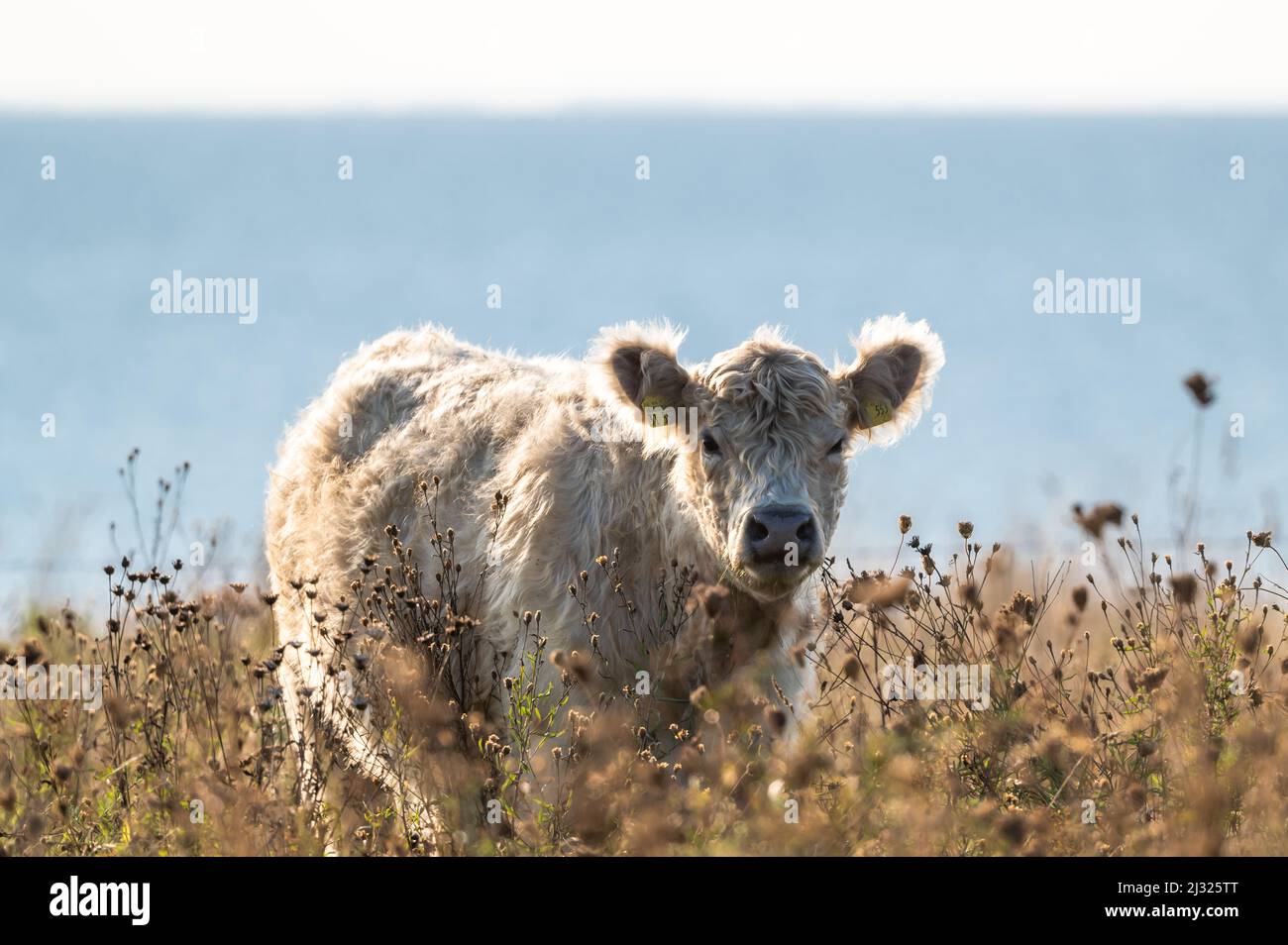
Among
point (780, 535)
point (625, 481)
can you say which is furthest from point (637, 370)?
point (780, 535)

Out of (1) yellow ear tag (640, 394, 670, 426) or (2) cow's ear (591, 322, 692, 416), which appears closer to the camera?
(1) yellow ear tag (640, 394, 670, 426)

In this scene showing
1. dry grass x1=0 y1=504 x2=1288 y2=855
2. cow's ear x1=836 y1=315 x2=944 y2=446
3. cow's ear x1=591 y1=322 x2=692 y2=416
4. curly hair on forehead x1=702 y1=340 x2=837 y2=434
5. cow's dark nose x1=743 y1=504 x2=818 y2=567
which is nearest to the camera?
dry grass x1=0 y1=504 x2=1288 y2=855

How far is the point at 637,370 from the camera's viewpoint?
23.3 ft

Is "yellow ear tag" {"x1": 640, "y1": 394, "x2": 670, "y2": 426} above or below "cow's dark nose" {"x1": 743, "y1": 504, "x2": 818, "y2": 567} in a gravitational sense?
above

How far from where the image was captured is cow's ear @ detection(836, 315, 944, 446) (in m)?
7.35

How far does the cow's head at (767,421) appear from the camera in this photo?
19.9ft

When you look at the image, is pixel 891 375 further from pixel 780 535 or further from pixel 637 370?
pixel 780 535

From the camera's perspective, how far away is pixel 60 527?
10.4 metres

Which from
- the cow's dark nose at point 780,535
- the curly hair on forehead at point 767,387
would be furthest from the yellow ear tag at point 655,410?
the cow's dark nose at point 780,535

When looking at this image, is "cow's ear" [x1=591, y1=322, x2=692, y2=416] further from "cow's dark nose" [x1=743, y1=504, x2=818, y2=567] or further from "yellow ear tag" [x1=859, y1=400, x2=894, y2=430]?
"cow's dark nose" [x1=743, y1=504, x2=818, y2=567]

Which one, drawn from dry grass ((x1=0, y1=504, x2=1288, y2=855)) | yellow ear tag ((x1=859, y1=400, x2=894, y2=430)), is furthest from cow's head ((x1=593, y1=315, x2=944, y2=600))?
dry grass ((x1=0, y1=504, x2=1288, y2=855))

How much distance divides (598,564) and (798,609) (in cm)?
110

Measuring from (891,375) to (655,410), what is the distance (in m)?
1.34
